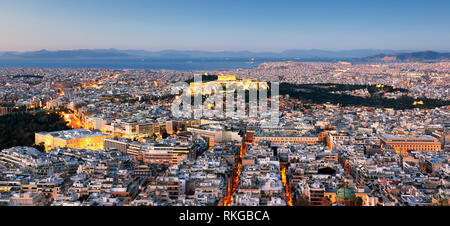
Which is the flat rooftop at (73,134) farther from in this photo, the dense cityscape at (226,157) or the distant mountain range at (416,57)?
the distant mountain range at (416,57)

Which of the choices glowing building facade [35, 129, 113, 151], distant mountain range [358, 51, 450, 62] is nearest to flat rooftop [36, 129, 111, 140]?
glowing building facade [35, 129, 113, 151]

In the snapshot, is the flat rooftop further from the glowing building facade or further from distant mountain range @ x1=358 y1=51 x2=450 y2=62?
distant mountain range @ x1=358 y1=51 x2=450 y2=62

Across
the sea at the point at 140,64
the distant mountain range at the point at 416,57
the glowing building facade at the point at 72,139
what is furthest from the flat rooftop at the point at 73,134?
the distant mountain range at the point at 416,57

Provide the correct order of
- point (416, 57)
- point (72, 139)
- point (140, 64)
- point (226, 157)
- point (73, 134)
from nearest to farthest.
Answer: point (226, 157) < point (72, 139) < point (73, 134) < point (416, 57) < point (140, 64)

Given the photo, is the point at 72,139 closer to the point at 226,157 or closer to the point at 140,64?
the point at 226,157

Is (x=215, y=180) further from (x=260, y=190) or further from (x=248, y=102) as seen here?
(x=248, y=102)

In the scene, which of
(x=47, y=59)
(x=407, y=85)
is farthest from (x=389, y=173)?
(x=47, y=59)

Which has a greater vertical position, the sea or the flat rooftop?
the sea

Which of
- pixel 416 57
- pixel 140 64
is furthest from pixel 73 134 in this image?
pixel 416 57

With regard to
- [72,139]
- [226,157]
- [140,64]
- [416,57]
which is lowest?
[72,139]
